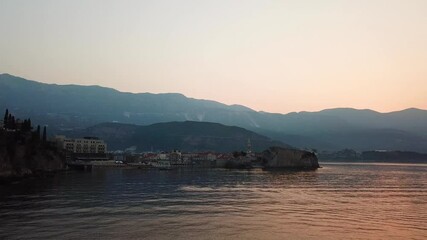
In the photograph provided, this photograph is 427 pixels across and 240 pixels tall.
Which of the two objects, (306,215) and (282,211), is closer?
(306,215)

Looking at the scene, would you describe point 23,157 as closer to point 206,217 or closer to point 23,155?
point 23,155

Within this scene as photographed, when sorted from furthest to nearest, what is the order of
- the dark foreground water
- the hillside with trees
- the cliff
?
the hillside with trees < the cliff < the dark foreground water

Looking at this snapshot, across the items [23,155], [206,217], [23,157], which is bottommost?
[206,217]

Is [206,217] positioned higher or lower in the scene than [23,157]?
lower

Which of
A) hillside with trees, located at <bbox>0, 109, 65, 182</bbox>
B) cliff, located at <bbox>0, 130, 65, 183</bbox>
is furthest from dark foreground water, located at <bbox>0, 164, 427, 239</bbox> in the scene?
hillside with trees, located at <bbox>0, 109, 65, 182</bbox>

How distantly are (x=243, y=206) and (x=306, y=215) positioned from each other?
32.3 feet

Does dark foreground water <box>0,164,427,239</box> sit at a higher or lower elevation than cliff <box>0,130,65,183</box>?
lower

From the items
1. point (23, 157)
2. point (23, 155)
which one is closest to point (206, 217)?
point (23, 155)

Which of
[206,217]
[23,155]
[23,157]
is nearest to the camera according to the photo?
[206,217]

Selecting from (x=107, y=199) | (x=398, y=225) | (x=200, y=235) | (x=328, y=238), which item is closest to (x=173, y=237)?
(x=200, y=235)

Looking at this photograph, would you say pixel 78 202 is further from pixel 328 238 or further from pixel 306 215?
pixel 328 238

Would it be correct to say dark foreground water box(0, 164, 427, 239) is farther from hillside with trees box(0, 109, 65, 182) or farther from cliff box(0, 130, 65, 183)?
hillside with trees box(0, 109, 65, 182)

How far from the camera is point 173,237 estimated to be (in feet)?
116

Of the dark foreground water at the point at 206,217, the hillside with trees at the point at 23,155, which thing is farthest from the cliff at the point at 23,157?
the dark foreground water at the point at 206,217
